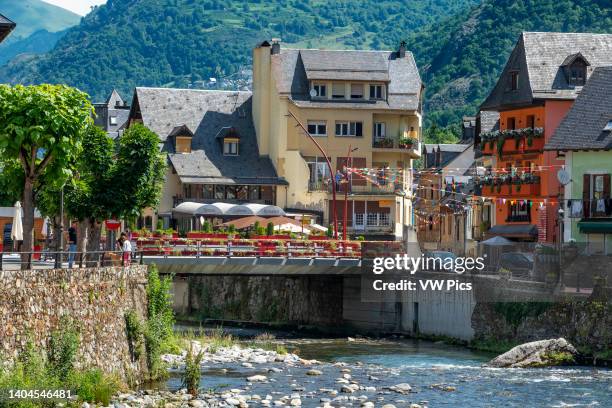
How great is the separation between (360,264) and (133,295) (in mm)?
24015

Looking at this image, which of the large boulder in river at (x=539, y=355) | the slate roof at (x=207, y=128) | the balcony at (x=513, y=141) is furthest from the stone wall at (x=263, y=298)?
the large boulder in river at (x=539, y=355)

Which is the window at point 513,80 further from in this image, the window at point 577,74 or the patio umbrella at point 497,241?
the patio umbrella at point 497,241

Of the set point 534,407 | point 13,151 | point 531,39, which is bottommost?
point 534,407

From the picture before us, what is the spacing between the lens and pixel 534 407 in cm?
4919

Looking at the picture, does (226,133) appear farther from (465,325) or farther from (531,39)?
(465,325)

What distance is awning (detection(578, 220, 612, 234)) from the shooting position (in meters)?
77.1

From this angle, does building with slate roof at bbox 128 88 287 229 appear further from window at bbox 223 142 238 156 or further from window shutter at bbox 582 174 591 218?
window shutter at bbox 582 174 591 218

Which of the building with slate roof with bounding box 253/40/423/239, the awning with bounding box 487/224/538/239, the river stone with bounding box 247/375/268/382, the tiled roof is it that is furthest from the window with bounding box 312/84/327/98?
the river stone with bounding box 247/375/268/382

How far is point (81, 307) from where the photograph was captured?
161 feet

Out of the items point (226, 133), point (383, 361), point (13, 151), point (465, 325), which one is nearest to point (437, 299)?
point (465, 325)

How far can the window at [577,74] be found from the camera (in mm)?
91875

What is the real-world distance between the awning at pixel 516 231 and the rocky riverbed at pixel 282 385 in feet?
95.6

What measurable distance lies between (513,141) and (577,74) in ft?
19.0

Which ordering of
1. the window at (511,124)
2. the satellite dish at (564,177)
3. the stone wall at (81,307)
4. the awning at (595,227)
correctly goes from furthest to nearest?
1. the window at (511,124)
2. the satellite dish at (564,177)
3. the awning at (595,227)
4. the stone wall at (81,307)
